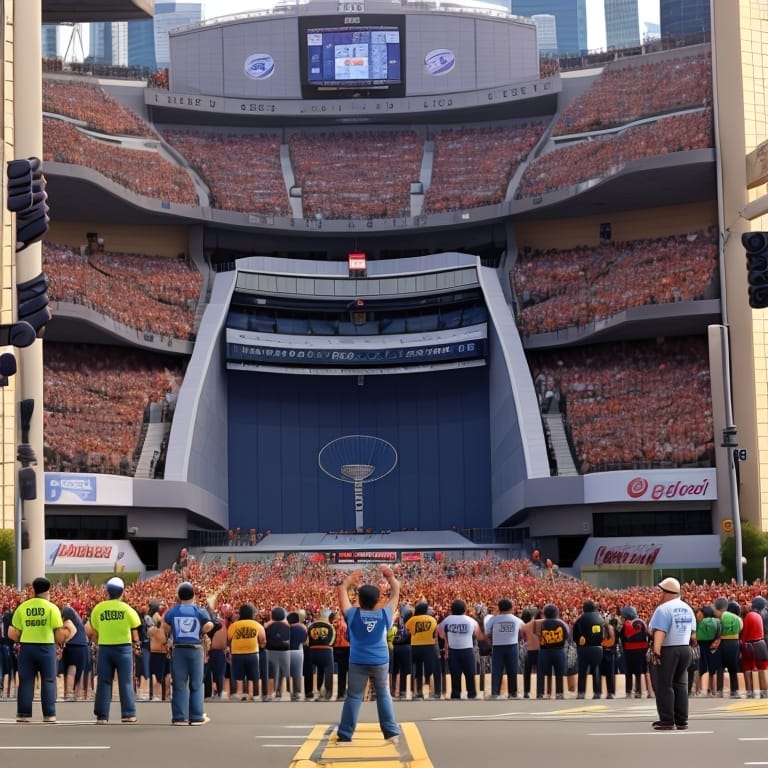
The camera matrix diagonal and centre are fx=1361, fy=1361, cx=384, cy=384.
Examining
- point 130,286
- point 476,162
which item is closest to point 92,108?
point 130,286

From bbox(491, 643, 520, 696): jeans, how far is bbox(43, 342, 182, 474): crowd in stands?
3464cm

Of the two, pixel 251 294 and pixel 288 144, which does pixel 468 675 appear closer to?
pixel 251 294

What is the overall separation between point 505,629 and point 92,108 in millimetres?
55474

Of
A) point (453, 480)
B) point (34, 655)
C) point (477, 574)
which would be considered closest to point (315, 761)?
point (34, 655)

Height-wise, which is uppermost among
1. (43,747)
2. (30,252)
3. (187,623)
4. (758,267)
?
(30,252)

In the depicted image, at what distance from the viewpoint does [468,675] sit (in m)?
21.1

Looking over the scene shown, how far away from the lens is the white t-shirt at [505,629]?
2088cm

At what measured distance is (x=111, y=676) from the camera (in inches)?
625

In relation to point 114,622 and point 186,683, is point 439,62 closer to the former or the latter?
point 114,622

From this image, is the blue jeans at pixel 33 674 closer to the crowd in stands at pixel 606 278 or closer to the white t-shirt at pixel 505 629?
the white t-shirt at pixel 505 629

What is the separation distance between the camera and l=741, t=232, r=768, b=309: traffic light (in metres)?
21.9

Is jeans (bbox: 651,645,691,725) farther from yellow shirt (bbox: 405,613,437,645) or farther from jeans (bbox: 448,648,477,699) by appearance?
yellow shirt (bbox: 405,613,437,645)

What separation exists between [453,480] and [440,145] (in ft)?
60.9

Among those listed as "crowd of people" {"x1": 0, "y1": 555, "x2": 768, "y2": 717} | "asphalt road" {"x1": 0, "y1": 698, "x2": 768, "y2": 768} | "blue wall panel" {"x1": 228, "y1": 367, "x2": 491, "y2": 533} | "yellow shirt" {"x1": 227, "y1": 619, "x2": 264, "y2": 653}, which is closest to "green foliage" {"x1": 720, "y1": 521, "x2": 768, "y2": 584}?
"crowd of people" {"x1": 0, "y1": 555, "x2": 768, "y2": 717}
